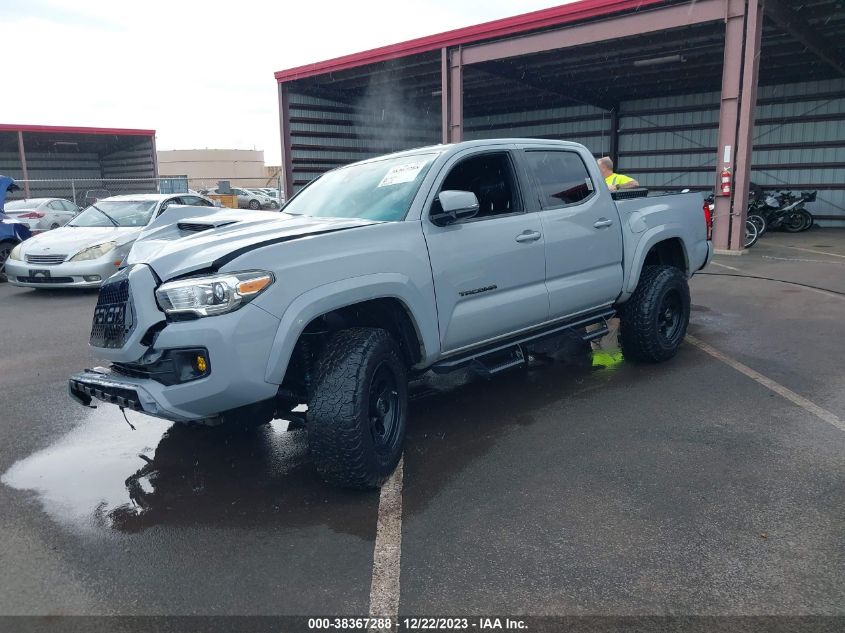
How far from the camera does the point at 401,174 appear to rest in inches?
165

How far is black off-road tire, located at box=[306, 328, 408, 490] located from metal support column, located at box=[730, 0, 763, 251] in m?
11.3

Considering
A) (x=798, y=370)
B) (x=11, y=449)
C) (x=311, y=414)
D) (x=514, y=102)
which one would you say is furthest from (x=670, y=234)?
(x=514, y=102)

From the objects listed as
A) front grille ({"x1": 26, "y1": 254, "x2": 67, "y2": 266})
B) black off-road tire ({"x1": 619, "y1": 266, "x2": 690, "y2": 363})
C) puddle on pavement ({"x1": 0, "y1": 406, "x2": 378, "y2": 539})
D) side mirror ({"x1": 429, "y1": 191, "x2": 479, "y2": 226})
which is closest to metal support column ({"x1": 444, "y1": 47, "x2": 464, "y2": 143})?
front grille ({"x1": 26, "y1": 254, "x2": 67, "y2": 266})

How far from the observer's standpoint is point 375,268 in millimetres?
3434

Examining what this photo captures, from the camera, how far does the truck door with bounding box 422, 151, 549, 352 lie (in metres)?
3.83

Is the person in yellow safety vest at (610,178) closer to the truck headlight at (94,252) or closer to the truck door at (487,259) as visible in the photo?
the truck door at (487,259)

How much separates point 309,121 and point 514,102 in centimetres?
737

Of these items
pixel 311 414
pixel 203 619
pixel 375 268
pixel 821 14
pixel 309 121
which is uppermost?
pixel 821 14

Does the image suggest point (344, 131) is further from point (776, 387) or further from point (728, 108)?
point (776, 387)

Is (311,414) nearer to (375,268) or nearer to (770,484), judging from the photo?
(375,268)

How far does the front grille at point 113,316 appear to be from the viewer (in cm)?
322

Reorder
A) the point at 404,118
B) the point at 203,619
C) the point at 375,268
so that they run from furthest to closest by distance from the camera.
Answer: the point at 404,118, the point at 375,268, the point at 203,619

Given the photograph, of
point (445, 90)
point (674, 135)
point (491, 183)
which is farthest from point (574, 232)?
point (674, 135)

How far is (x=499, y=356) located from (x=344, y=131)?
1664 cm
